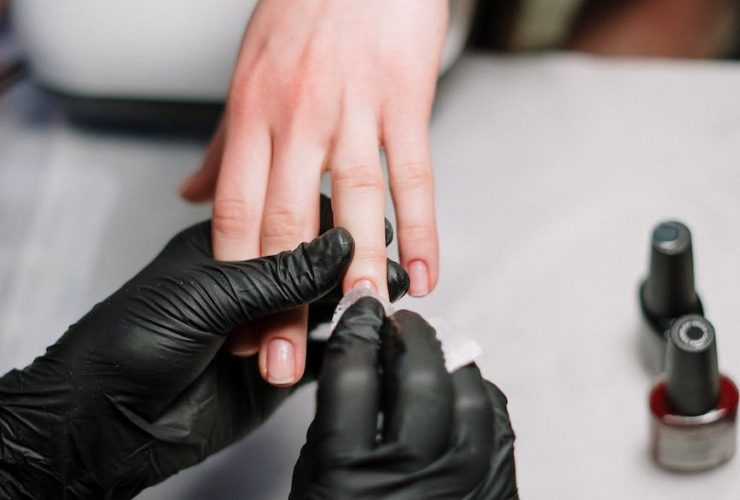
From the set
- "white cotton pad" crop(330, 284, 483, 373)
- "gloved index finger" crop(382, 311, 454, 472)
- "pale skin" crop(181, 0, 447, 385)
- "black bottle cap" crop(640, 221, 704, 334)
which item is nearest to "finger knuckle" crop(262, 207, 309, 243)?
"pale skin" crop(181, 0, 447, 385)

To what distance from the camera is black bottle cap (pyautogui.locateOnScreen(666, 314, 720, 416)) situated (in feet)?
2.28

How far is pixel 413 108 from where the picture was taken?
34.4 inches

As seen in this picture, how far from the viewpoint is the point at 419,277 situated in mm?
806

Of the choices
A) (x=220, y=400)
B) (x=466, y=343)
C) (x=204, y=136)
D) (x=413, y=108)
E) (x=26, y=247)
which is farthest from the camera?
(x=204, y=136)

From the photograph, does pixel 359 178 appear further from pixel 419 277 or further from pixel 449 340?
pixel 449 340

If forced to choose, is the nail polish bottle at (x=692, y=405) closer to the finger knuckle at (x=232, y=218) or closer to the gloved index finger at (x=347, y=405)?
the gloved index finger at (x=347, y=405)

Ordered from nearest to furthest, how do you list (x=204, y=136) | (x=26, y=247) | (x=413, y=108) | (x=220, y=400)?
1. (x=220, y=400)
2. (x=413, y=108)
3. (x=26, y=247)
4. (x=204, y=136)

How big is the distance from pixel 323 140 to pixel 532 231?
10.5 inches

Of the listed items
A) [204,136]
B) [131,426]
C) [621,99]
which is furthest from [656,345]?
[204,136]

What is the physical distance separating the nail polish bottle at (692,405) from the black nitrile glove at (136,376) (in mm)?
247

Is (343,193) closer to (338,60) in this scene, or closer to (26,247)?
(338,60)

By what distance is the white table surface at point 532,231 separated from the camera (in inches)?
32.0

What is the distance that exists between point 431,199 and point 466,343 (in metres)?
0.23

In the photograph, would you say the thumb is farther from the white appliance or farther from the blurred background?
the white appliance
